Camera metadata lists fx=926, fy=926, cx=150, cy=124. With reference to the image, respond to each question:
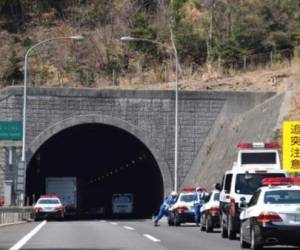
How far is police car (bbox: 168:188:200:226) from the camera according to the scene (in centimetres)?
4012

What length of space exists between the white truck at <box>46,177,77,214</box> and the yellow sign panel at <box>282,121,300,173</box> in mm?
36367

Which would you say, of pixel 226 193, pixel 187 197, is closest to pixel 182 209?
pixel 187 197

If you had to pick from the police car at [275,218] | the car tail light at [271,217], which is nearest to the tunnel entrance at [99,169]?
the police car at [275,218]

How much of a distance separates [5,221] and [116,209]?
38.2m

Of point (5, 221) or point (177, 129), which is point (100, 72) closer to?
point (177, 129)

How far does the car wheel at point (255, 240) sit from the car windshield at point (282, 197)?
802mm

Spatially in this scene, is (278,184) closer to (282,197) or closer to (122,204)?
(282,197)

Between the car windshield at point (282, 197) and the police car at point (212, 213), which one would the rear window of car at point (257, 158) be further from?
the car windshield at point (282, 197)

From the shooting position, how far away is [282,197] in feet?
72.0

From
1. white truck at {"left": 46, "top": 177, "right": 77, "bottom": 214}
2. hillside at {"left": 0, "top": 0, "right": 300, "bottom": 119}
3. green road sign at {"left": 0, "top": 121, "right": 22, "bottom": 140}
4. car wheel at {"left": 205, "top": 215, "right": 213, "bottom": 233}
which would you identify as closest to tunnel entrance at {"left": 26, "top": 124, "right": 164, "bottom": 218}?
white truck at {"left": 46, "top": 177, "right": 77, "bottom": 214}

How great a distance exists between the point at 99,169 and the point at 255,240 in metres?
73.1

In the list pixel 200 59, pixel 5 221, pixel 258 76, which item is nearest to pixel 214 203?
pixel 5 221

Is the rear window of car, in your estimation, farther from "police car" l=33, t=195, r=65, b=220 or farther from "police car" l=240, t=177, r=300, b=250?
"police car" l=33, t=195, r=65, b=220

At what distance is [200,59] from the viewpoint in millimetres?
79062
